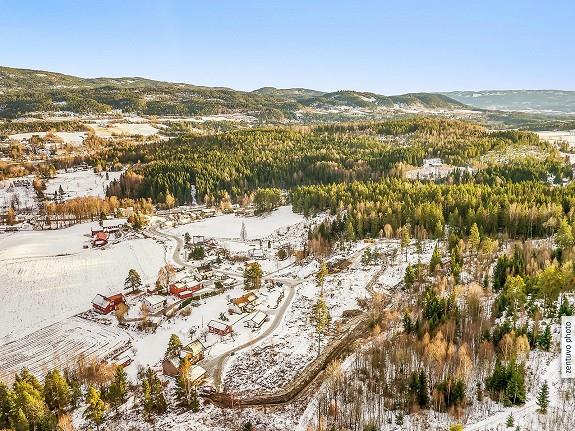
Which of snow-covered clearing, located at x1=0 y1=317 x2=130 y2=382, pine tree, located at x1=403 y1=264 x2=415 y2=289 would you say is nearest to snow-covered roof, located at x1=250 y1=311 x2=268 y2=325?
snow-covered clearing, located at x1=0 y1=317 x2=130 y2=382

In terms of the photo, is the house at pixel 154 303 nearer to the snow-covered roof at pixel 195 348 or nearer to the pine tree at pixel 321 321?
the snow-covered roof at pixel 195 348

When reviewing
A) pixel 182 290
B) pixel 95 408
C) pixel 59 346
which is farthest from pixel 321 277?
pixel 95 408

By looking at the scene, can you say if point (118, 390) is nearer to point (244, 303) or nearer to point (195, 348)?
point (195, 348)

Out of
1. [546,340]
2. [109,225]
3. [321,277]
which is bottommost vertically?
[321,277]

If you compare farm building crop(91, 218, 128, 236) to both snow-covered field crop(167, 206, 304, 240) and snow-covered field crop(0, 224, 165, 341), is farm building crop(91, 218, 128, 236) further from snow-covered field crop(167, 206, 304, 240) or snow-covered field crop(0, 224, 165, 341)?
snow-covered field crop(167, 206, 304, 240)

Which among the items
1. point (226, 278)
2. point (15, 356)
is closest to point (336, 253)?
point (226, 278)

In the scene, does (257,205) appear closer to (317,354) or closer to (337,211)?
(337,211)
